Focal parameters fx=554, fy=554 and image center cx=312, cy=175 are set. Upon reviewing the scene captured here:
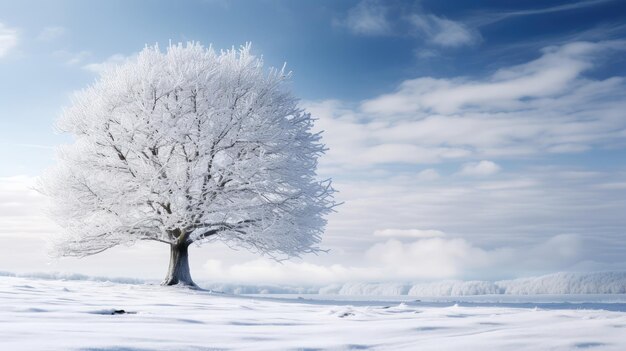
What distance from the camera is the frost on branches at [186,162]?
17.0m

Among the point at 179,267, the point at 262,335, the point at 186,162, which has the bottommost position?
the point at 262,335

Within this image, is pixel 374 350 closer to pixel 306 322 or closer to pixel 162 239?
pixel 306 322

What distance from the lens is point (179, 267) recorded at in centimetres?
1822

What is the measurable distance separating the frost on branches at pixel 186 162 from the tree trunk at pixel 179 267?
3 cm

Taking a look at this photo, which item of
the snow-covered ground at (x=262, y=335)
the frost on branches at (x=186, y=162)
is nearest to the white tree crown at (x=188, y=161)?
the frost on branches at (x=186, y=162)

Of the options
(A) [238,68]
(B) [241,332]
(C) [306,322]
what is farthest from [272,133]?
(B) [241,332]

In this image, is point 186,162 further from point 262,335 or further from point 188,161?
point 262,335

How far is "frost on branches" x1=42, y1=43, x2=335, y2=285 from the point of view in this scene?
1695cm

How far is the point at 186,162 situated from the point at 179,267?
11.8 ft

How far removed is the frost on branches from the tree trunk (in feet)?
0.11

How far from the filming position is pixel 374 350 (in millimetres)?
3941

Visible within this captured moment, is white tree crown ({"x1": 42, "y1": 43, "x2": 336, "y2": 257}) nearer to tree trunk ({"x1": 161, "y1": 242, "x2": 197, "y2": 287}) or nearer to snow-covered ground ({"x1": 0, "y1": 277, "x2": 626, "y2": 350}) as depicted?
tree trunk ({"x1": 161, "y1": 242, "x2": 197, "y2": 287})

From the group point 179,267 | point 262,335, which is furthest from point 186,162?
point 262,335

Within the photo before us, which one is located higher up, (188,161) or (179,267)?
(188,161)
